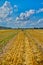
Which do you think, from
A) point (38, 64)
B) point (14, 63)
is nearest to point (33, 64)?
point (38, 64)

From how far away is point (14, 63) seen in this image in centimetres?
1534

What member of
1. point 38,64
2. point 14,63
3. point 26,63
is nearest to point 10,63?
point 14,63

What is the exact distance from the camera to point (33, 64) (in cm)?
1492

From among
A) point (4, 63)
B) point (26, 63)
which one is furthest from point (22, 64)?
point (4, 63)

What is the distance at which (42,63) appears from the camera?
15.9 m

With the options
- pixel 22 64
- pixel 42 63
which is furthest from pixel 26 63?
pixel 42 63

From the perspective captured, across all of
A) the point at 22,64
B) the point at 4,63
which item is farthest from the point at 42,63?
the point at 4,63

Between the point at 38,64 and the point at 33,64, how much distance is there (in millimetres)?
523

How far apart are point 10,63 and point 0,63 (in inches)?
35.1

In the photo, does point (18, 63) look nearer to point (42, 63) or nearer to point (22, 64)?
point (22, 64)

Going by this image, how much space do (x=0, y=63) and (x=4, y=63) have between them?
16.0 inches

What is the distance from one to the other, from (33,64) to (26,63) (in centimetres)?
67

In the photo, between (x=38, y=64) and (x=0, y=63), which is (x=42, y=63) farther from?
(x=0, y=63)

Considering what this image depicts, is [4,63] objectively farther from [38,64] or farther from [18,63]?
[38,64]
